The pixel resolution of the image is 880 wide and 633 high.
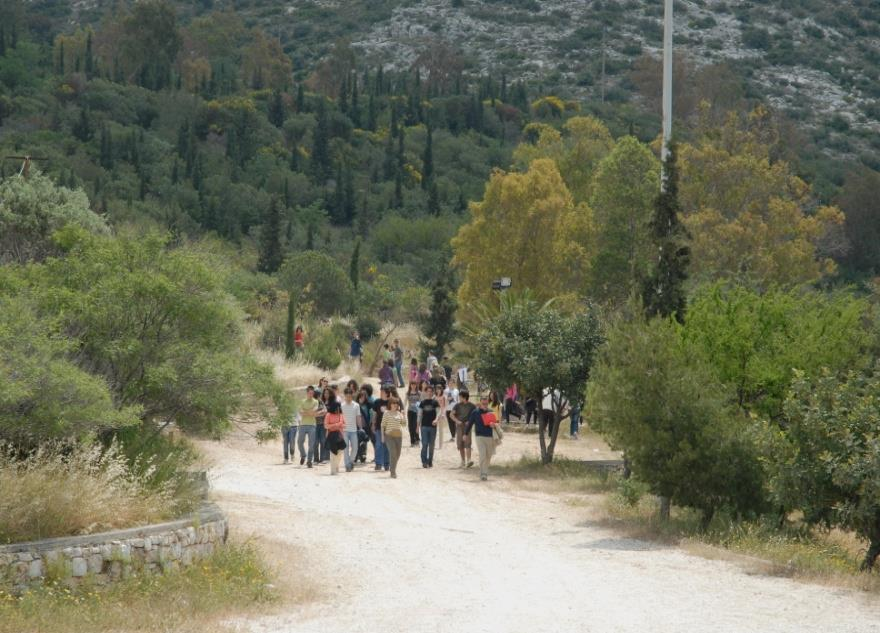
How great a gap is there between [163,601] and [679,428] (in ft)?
26.2

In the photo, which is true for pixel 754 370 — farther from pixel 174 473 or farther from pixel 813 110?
pixel 813 110

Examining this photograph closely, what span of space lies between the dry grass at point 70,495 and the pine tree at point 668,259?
10.2 m

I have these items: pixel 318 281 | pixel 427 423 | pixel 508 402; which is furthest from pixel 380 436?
pixel 318 281

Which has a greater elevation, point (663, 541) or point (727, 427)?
point (727, 427)

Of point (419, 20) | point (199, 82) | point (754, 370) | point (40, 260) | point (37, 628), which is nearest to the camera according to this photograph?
point (37, 628)

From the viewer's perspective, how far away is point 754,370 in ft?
60.8

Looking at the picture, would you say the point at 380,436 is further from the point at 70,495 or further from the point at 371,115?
the point at 371,115

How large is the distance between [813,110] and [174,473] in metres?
119

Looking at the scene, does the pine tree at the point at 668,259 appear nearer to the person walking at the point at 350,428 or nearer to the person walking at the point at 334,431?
the person walking at the point at 350,428

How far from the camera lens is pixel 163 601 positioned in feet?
37.8

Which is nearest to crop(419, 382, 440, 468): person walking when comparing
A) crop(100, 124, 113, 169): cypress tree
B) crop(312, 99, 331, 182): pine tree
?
crop(100, 124, 113, 169): cypress tree

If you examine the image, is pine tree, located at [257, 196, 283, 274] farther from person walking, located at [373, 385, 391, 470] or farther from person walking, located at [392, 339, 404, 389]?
person walking, located at [373, 385, 391, 470]

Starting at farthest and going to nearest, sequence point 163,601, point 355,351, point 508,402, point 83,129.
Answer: point 83,129 → point 355,351 → point 508,402 → point 163,601

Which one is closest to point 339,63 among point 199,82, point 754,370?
point 199,82
